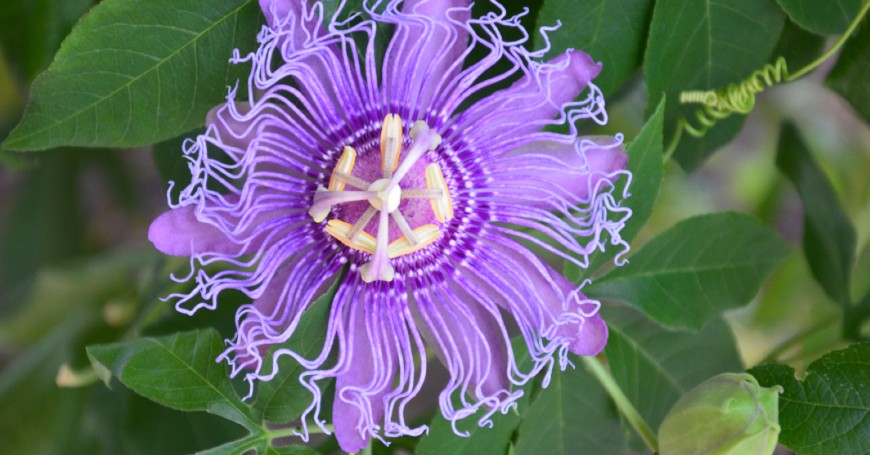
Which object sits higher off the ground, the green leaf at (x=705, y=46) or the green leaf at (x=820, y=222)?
the green leaf at (x=705, y=46)

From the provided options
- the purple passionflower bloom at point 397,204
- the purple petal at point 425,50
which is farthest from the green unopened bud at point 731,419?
the purple petal at point 425,50

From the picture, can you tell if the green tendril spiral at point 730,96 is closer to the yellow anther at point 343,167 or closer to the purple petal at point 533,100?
the purple petal at point 533,100

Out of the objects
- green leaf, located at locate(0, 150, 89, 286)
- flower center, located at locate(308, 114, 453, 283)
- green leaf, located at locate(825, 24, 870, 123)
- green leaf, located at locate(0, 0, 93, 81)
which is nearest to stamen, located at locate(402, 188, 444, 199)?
flower center, located at locate(308, 114, 453, 283)

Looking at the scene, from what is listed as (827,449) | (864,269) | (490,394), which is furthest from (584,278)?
(864,269)

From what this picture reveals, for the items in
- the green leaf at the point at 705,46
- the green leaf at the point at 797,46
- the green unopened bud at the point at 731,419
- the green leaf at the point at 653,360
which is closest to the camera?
the green unopened bud at the point at 731,419

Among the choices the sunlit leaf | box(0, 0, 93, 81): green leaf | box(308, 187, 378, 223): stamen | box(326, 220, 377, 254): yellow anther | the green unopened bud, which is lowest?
the sunlit leaf

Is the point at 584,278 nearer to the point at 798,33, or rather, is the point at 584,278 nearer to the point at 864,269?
the point at 798,33

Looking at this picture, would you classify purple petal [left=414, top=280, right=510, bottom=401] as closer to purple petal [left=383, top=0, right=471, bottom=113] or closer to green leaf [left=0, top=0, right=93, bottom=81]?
purple petal [left=383, top=0, right=471, bottom=113]
